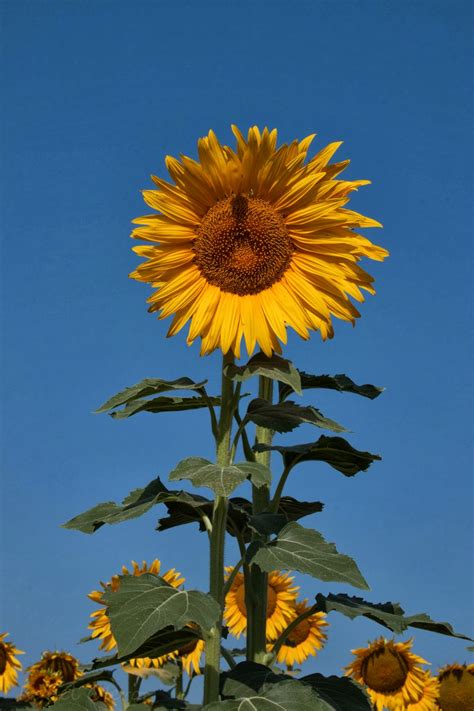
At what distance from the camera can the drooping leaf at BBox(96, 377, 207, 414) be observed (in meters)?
3.97

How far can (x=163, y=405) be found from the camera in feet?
14.0

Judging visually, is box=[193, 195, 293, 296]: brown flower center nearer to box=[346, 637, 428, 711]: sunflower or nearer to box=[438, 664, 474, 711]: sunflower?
box=[346, 637, 428, 711]: sunflower

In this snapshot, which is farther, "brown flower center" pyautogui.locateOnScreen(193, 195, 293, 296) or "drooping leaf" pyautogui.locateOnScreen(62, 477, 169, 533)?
"brown flower center" pyautogui.locateOnScreen(193, 195, 293, 296)

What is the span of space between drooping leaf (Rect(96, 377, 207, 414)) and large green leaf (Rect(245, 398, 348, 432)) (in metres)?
0.27

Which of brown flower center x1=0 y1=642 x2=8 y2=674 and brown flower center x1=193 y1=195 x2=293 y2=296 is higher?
brown flower center x1=193 y1=195 x2=293 y2=296

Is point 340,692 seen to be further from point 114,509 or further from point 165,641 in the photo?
point 114,509

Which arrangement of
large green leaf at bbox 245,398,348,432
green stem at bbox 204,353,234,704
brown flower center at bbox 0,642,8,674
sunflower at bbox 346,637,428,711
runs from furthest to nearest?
brown flower center at bbox 0,642,8,674
sunflower at bbox 346,637,428,711
large green leaf at bbox 245,398,348,432
green stem at bbox 204,353,234,704

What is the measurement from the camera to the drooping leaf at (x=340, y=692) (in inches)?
153

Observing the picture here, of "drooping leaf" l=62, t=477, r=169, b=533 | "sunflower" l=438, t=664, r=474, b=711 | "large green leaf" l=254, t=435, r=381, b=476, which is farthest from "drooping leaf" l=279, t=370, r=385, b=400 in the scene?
"sunflower" l=438, t=664, r=474, b=711

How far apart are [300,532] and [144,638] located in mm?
797

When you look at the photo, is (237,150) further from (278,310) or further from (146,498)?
(146,498)

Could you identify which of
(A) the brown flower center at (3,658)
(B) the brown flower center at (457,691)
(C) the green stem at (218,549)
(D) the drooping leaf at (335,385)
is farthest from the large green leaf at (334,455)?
(A) the brown flower center at (3,658)

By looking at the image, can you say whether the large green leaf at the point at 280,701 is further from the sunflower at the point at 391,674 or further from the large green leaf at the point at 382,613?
the sunflower at the point at 391,674

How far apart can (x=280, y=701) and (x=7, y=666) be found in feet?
10.8
